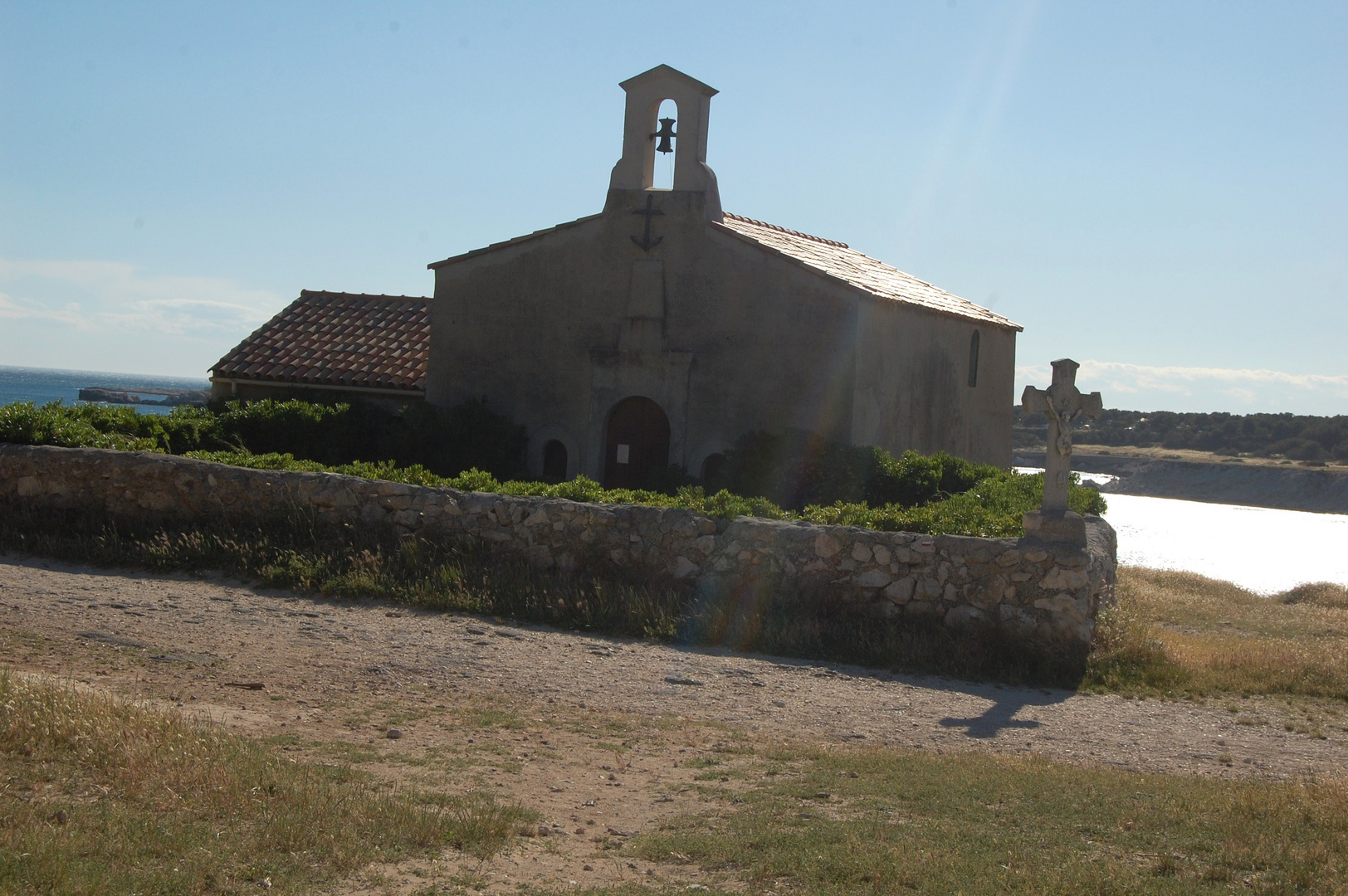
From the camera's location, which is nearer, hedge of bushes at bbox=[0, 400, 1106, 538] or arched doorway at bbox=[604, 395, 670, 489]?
hedge of bushes at bbox=[0, 400, 1106, 538]

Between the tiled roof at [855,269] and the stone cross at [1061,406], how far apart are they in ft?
21.9

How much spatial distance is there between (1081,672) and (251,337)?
18.5 m

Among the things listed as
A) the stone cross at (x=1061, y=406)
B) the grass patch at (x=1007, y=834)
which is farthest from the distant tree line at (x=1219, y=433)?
the grass patch at (x=1007, y=834)

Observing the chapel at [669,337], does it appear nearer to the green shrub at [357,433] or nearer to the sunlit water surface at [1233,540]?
the green shrub at [357,433]

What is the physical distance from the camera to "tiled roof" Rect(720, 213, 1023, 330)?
59.7 ft

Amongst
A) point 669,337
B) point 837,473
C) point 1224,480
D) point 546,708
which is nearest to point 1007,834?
point 546,708

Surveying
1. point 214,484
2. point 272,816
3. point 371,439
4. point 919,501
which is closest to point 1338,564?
point 919,501

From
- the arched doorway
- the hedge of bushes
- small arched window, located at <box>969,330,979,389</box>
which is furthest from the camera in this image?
small arched window, located at <box>969,330,979,389</box>

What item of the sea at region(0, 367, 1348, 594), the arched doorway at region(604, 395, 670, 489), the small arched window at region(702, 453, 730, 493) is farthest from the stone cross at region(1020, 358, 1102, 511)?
the sea at region(0, 367, 1348, 594)

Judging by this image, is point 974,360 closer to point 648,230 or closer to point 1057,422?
point 648,230

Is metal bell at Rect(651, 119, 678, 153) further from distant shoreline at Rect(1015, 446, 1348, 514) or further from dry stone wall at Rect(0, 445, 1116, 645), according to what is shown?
distant shoreline at Rect(1015, 446, 1348, 514)

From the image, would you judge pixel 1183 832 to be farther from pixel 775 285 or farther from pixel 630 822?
pixel 775 285

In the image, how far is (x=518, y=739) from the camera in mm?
7133

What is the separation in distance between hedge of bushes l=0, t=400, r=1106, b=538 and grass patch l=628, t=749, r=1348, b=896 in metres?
4.66
